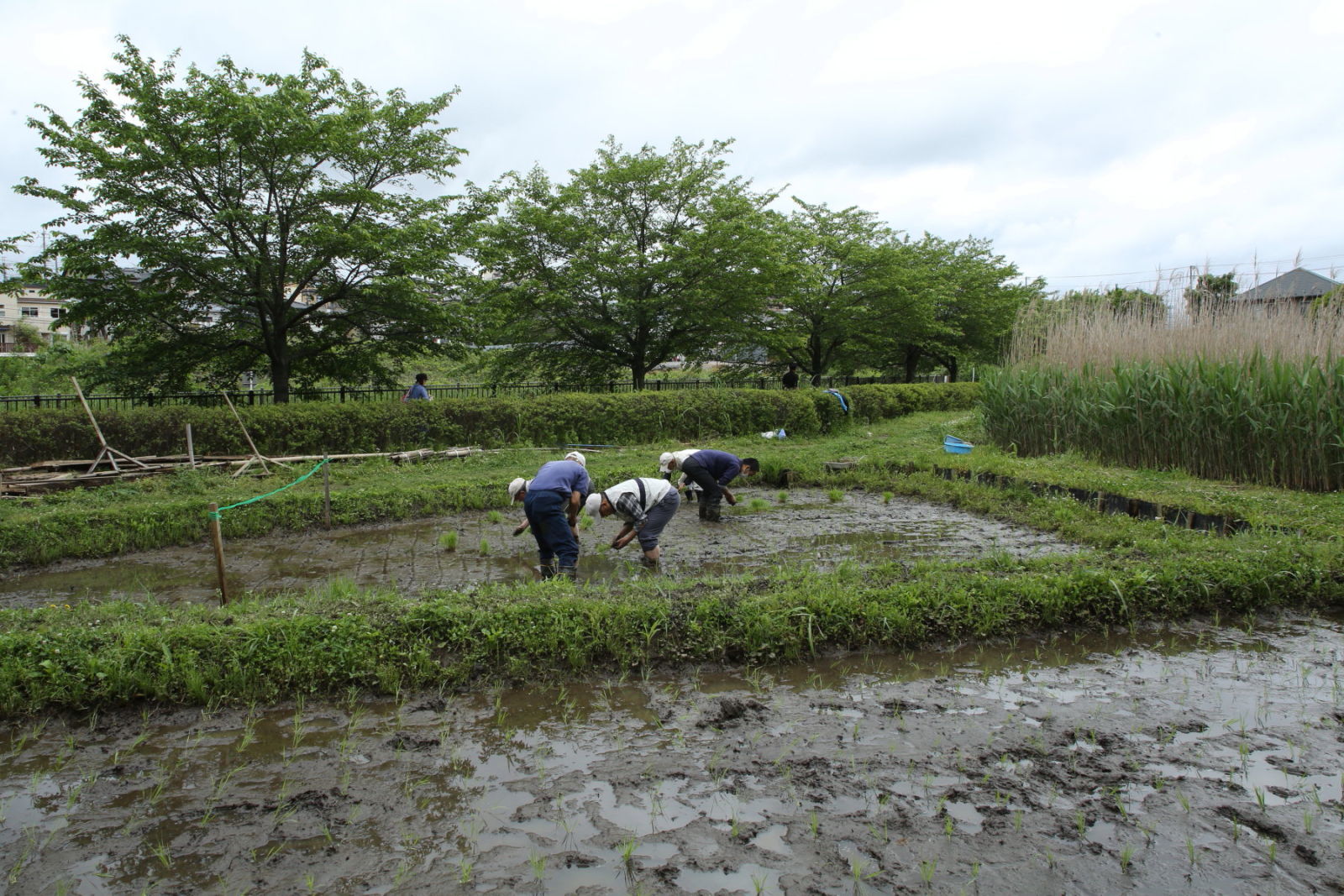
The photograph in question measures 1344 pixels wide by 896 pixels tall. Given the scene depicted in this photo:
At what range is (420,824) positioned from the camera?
11.4ft

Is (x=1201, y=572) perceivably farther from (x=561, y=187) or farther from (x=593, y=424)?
(x=561, y=187)

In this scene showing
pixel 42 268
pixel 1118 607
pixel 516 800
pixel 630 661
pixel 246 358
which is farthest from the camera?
pixel 246 358

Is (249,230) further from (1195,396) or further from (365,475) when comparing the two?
(1195,396)

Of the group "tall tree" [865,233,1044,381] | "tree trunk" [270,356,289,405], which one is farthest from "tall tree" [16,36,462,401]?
"tall tree" [865,233,1044,381]

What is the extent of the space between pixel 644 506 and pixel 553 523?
0.99 meters

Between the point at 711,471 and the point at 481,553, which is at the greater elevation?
the point at 711,471

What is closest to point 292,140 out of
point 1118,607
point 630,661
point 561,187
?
point 561,187

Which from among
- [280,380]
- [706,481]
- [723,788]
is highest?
[280,380]

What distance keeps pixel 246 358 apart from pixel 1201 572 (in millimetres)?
15976

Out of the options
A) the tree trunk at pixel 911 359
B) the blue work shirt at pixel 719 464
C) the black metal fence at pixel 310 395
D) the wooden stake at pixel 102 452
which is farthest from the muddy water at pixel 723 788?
the tree trunk at pixel 911 359

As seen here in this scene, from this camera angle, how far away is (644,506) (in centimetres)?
757

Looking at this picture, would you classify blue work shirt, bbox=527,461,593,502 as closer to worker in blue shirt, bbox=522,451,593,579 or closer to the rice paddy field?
worker in blue shirt, bbox=522,451,593,579

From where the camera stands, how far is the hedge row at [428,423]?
12039 millimetres

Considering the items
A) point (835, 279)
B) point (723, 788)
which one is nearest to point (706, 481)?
point (723, 788)
